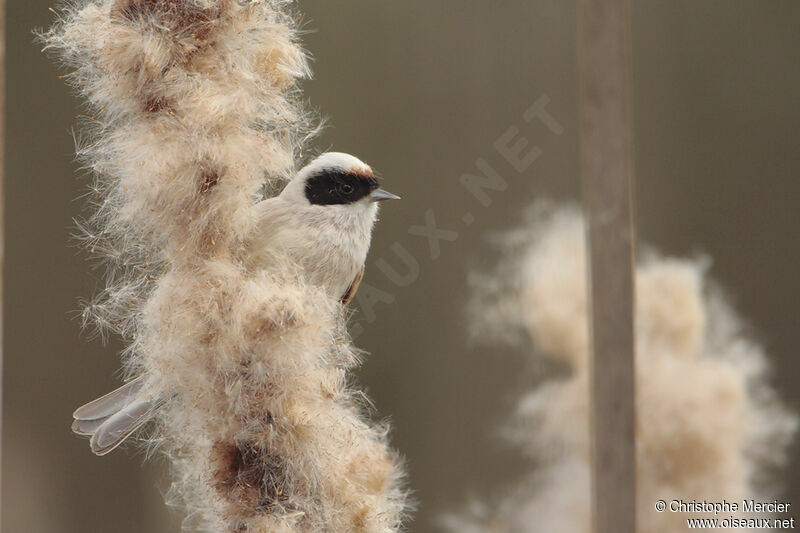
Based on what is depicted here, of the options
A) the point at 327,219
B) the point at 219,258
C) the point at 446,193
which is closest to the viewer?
the point at 219,258

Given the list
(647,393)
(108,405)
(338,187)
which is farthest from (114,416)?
(647,393)

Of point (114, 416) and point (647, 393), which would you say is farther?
point (647, 393)

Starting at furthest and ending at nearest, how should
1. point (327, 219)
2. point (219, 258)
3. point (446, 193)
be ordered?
point (446, 193) → point (327, 219) → point (219, 258)

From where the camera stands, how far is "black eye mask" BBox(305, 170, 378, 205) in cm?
67

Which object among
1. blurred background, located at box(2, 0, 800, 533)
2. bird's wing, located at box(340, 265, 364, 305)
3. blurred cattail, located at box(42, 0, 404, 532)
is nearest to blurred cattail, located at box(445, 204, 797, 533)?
blurred background, located at box(2, 0, 800, 533)

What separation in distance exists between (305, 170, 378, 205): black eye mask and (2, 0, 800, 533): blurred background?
25 cm

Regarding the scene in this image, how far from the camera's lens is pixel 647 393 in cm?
72

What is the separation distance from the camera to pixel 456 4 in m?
0.93

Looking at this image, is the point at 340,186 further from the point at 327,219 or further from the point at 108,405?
the point at 108,405

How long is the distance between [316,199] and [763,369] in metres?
0.52

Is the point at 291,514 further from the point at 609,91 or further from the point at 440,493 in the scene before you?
the point at 440,493

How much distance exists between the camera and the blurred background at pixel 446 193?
856mm

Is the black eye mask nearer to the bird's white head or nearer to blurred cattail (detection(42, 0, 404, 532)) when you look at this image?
the bird's white head

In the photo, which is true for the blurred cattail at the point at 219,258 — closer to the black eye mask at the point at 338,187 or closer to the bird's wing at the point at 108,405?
the bird's wing at the point at 108,405
